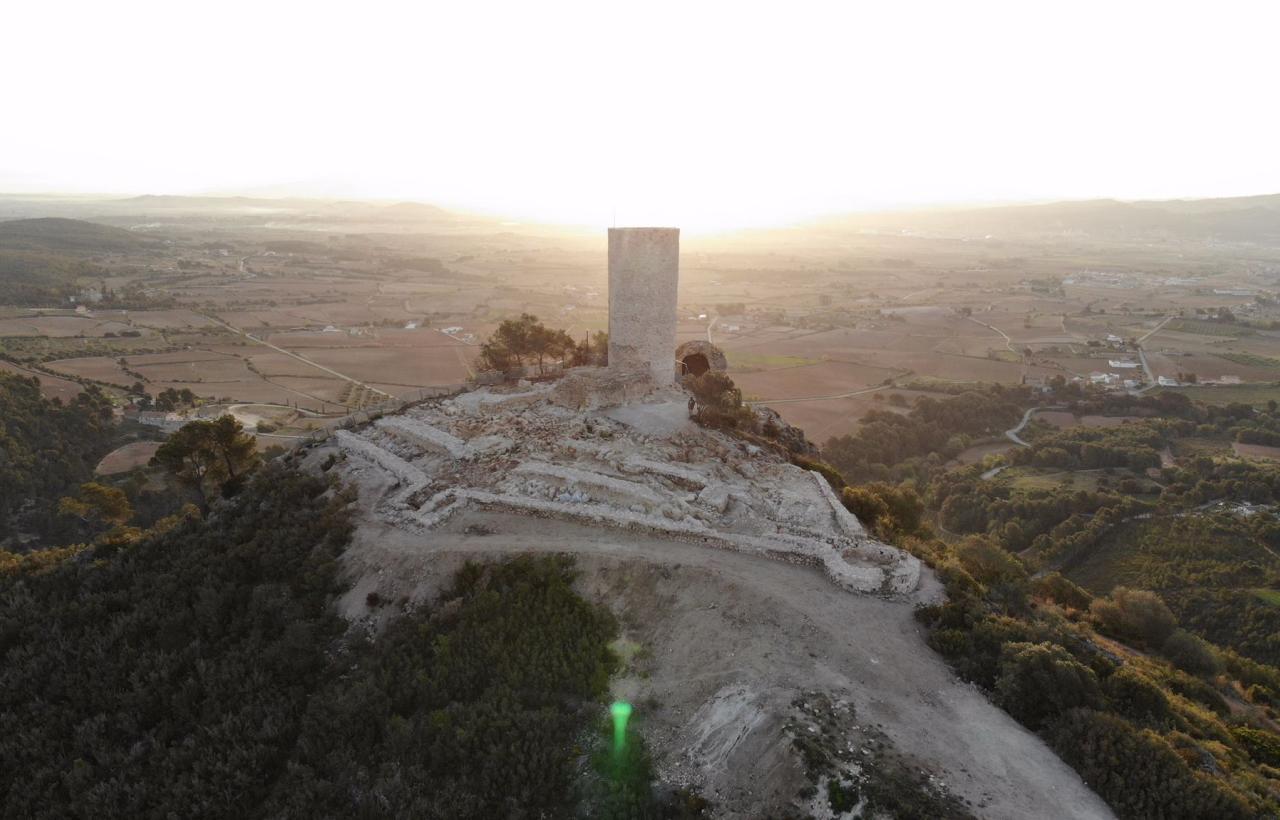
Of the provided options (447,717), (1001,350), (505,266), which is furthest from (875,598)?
(505,266)

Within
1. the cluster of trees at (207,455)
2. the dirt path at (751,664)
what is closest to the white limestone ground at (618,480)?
the dirt path at (751,664)

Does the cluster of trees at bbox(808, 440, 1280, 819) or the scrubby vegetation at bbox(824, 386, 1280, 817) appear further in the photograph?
the scrubby vegetation at bbox(824, 386, 1280, 817)

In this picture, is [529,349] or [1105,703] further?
[529,349]

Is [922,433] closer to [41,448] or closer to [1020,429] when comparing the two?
[1020,429]

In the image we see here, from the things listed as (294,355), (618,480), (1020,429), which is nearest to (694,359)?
(618,480)

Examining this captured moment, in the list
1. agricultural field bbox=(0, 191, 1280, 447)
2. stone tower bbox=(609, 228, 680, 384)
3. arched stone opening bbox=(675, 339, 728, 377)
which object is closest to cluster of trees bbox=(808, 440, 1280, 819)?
stone tower bbox=(609, 228, 680, 384)

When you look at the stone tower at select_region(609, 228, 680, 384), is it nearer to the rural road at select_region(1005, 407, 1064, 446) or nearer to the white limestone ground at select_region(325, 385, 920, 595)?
the white limestone ground at select_region(325, 385, 920, 595)

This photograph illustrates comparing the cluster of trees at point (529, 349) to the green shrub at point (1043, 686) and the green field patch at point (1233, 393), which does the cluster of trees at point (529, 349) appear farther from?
the green field patch at point (1233, 393)
